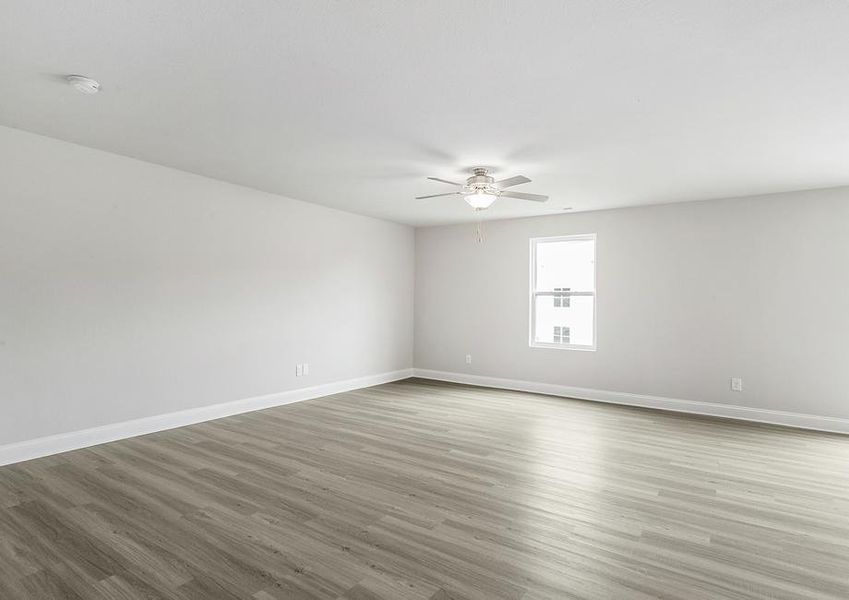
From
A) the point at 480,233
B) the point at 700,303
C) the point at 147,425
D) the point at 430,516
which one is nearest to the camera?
the point at 430,516

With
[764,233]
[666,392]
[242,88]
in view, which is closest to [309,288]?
[242,88]

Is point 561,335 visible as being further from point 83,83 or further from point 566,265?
point 83,83

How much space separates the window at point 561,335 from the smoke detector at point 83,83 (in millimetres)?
5599

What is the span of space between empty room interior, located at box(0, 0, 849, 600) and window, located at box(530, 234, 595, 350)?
40 millimetres

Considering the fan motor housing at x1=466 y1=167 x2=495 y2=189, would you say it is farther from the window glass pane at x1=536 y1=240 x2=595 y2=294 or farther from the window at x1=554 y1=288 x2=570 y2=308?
the window at x1=554 y1=288 x2=570 y2=308

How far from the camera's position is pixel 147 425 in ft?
13.8

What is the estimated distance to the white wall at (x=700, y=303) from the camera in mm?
4738

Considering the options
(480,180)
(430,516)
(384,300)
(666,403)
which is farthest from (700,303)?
(430,516)

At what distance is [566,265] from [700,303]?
1.71m

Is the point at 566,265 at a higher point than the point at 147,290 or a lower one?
higher

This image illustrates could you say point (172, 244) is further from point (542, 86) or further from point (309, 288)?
point (542, 86)

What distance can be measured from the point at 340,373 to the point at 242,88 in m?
4.22

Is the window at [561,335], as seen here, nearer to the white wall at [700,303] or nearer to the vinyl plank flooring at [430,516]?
the white wall at [700,303]

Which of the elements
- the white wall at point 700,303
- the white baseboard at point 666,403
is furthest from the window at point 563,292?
the white baseboard at point 666,403
